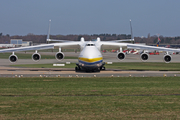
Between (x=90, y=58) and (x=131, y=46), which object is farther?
(x=131, y=46)

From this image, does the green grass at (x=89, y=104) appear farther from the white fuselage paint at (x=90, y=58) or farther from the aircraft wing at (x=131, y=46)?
the aircraft wing at (x=131, y=46)

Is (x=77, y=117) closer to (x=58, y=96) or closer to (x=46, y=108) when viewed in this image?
(x=46, y=108)

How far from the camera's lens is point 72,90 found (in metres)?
16.9

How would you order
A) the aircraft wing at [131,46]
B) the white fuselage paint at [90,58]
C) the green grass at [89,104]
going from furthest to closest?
the aircraft wing at [131,46]
the white fuselage paint at [90,58]
the green grass at [89,104]

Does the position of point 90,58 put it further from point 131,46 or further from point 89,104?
point 89,104

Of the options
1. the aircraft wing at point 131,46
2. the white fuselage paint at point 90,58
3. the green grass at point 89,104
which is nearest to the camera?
the green grass at point 89,104

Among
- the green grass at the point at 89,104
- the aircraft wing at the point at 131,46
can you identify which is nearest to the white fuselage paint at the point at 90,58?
the aircraft wing at the point at 131,46

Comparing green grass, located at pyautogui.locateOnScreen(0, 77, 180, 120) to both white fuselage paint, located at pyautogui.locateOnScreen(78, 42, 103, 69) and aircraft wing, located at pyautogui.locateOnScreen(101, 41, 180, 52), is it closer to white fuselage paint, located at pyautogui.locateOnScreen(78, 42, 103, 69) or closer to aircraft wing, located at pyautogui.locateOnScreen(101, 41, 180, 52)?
white fuselage paint, located at pyautogui.locateOnScreen(78, 42, 103, 69)

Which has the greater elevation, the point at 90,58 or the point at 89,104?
the point at 90,58

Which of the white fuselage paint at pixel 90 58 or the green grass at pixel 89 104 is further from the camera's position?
the white fuselage paint at pixel 90 58

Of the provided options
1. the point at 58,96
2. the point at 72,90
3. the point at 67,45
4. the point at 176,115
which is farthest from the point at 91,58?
the point at 176,115

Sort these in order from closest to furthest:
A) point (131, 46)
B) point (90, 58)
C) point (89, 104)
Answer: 1. point (89, 104)
2. point (90, 58)
3. point (131, 46)

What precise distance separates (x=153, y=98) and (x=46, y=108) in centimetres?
568

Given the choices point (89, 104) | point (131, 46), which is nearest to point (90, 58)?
point (131, 46)
